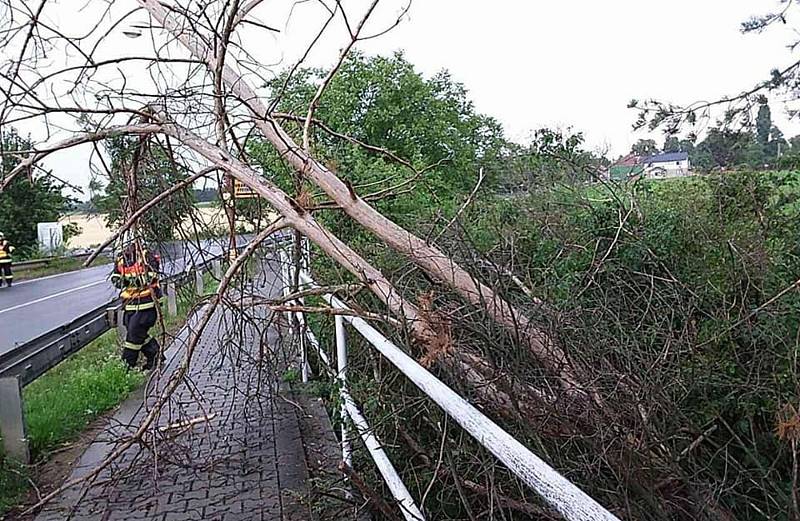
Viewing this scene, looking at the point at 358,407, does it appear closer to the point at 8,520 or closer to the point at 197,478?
the point at 197,478

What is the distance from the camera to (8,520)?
167 inches

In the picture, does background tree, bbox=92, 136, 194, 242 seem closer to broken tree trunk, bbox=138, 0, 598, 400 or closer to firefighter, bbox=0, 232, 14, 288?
broken tree trunk, bbox=138, 0, 598, 400

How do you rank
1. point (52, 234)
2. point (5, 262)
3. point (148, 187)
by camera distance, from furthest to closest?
point (5, 262), point (52, 234), point (148, 187)

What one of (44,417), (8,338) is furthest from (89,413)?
(8,338)

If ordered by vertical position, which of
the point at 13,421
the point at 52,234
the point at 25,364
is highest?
the point at 52,234

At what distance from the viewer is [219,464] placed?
491 centimetres

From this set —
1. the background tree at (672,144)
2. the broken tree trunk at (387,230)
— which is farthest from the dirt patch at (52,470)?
the background tree at (672,144)

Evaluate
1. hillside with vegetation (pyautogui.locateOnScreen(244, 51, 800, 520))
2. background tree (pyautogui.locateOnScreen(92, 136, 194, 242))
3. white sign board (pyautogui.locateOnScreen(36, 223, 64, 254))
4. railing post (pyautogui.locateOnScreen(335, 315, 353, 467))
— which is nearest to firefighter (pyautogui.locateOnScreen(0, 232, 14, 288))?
white sign board (pyautogui.locateOnScreen(36, 223, 64, 254))

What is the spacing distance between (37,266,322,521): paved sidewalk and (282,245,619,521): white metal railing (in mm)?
729

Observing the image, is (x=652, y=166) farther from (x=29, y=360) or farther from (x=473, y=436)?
(x=29, y=360)

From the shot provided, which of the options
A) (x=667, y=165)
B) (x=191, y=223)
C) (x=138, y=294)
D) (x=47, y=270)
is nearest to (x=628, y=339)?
(x=667, y=165)

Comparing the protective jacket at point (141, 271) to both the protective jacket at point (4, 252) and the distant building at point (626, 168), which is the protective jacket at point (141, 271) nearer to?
the distant building at point (626, 168)

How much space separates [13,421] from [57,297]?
720 inches

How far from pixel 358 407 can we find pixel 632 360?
4.84 ft
